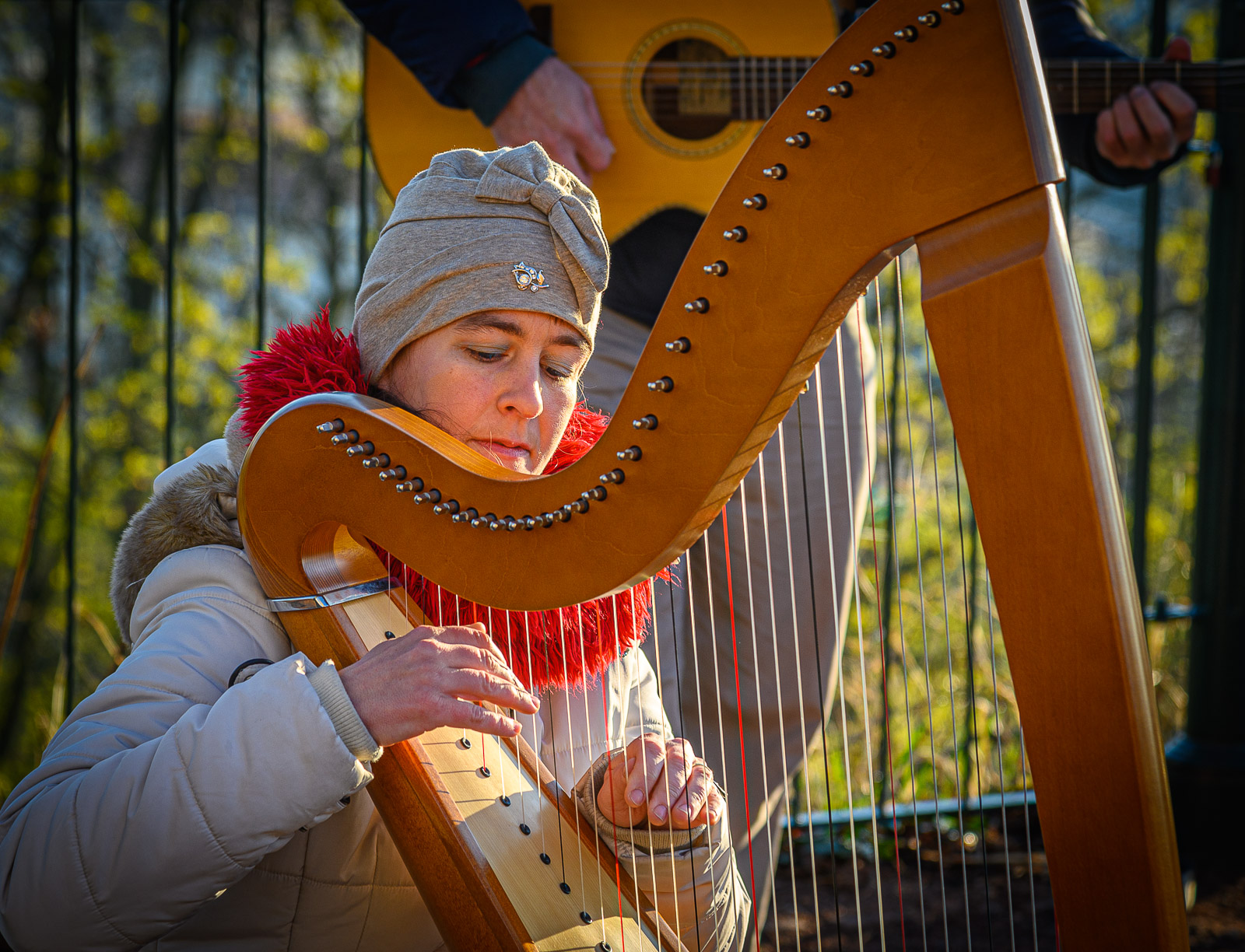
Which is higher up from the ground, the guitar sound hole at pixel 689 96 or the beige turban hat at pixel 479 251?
the guitar sound hole at pixel 689 96

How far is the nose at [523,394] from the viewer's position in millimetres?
1368

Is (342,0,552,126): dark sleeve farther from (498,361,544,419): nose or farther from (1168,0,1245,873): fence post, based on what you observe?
(1168,0,1245,873): fence post

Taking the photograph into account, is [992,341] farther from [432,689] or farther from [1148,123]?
[1148,123]

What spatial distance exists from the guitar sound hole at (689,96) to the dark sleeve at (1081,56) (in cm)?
77

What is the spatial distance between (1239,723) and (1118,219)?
3.37 meters

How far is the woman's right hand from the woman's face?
0.35m

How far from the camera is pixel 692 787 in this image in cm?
126

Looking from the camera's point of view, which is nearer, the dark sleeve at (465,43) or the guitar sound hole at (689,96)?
the dark sleeve at (465,43)

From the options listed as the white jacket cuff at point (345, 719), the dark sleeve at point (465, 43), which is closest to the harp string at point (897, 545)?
the white jacket cuff at point (345, 719)

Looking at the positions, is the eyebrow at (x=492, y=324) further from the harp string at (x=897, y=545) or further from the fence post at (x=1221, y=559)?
the fence post at (x=1221, y=559)

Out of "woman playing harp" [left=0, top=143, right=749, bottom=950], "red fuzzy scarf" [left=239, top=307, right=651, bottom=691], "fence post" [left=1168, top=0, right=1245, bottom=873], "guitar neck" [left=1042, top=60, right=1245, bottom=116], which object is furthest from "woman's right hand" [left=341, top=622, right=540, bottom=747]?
"fence post" [left=1168, top=0, right=1245, bottom=873]

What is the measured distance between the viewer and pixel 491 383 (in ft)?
4.51

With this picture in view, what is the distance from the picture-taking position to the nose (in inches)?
53.9

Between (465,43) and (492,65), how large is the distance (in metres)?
0.07
